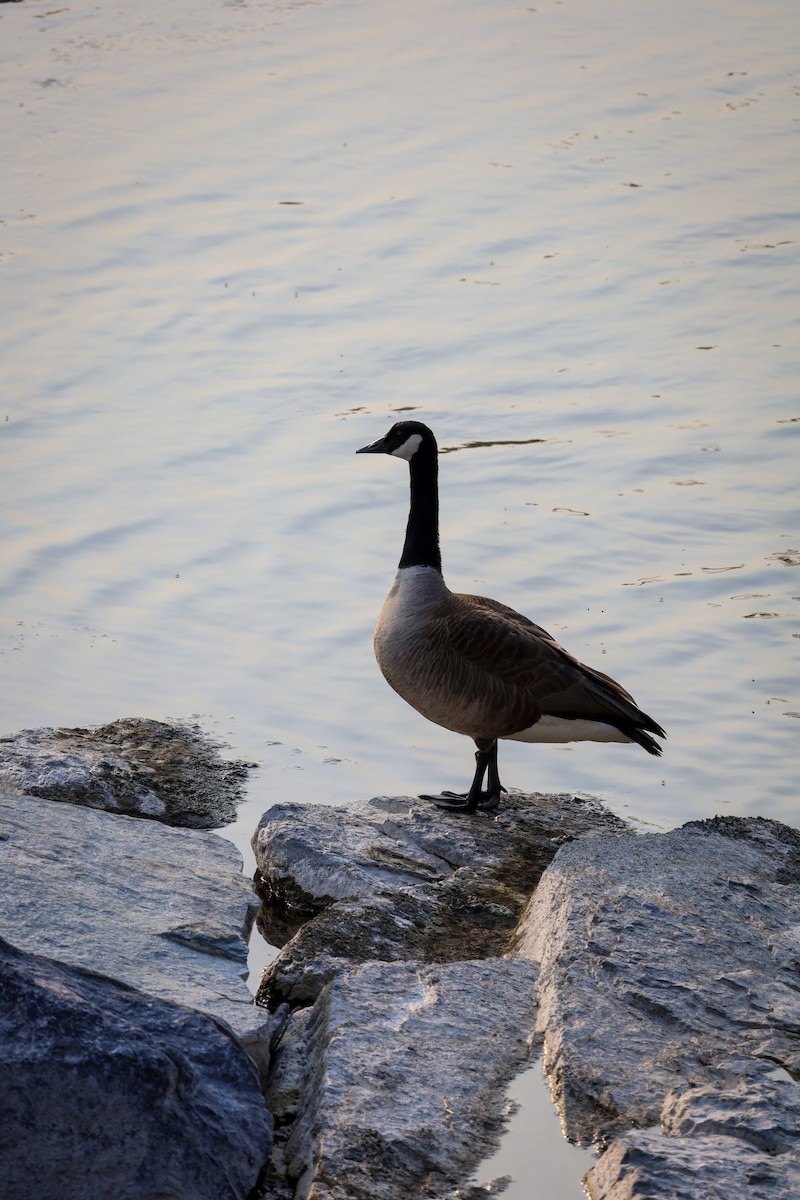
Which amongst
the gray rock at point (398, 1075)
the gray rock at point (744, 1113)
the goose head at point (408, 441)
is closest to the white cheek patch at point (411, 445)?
the goose head at point (408, 441)

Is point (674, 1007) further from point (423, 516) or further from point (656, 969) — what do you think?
point (423, 516)

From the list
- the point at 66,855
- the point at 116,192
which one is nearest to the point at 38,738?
the point at 66,855

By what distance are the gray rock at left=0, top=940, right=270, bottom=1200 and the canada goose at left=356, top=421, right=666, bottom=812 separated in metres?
3.42

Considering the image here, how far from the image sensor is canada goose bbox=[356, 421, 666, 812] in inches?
307

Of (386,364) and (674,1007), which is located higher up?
(674,1007)

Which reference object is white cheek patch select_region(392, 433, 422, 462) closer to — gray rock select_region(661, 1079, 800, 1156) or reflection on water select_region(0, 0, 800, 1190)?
reflection on water select_region(0, 0, 800, 1190)

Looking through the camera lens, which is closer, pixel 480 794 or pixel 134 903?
pixel 134 903

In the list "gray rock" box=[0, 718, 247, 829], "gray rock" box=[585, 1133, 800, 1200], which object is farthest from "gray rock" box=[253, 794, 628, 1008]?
"gray rock" box=[585, 1133, 800, 1200]

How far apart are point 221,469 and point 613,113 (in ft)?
40.1

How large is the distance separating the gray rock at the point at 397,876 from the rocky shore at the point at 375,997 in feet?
0.05

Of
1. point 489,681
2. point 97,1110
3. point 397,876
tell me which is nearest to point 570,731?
point 489,681

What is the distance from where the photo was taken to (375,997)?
5.62 metres

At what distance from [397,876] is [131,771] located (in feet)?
6.03

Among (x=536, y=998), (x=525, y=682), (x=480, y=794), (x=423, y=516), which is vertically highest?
(x=423, y=516)
